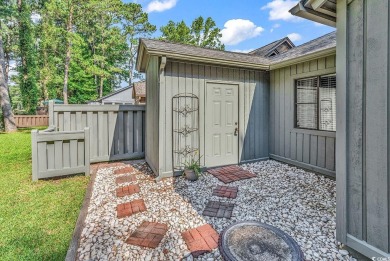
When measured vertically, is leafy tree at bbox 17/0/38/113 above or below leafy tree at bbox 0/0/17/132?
above

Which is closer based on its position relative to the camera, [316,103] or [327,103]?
[327,103]

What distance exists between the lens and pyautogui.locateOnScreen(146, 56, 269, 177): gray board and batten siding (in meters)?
4.41

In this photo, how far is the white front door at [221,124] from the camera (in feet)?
16.3

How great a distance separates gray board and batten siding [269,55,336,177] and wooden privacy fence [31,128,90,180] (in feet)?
15.7

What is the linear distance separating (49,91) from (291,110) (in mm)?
24666

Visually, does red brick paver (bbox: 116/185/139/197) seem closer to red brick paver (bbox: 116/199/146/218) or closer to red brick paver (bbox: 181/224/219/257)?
red brick paver (bbox: 116/199/146/218)

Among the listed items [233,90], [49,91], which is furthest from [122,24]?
[233,90]

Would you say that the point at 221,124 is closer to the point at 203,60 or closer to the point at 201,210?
the point at 203,60

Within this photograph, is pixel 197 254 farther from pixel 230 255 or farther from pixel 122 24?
pixel 122 24

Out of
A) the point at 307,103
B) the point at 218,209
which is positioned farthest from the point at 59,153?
the point at 307,103

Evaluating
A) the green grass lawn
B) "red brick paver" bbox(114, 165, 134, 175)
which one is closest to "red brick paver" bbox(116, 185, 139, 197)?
the green grass lawn

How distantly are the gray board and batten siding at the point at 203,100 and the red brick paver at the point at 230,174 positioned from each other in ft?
1.27

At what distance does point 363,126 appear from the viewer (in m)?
1.92

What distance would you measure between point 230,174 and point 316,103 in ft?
8.43
